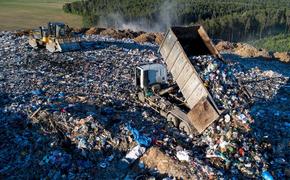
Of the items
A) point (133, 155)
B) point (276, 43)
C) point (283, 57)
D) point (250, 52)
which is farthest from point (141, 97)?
point (276, 43)

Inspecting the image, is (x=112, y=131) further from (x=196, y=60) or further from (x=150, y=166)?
(x=196, y=60)

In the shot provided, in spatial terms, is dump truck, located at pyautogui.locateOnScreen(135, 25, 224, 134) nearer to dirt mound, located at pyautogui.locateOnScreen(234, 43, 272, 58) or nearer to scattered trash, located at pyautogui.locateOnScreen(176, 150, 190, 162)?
scattered trash, located at pyautogui.locateOnScreen(176, 150, 190, 162)

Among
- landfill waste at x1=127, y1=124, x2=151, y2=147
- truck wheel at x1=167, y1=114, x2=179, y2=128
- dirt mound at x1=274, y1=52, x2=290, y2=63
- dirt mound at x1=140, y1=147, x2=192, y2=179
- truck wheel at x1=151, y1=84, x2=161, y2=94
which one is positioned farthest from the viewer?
dirt mound at x1=274, y1=52, x2=290, y2=63

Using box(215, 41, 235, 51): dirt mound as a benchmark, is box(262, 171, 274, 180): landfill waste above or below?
above

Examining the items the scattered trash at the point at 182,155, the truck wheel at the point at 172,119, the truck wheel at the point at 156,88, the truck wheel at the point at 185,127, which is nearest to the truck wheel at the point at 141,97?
the truck wheel at the point at 156,88

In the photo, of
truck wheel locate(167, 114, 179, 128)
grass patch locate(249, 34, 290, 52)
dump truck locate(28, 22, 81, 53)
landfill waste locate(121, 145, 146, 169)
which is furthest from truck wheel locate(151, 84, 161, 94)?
grass patch locate(249, 34, 290, 52)

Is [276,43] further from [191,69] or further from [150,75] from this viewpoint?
[191,69]
